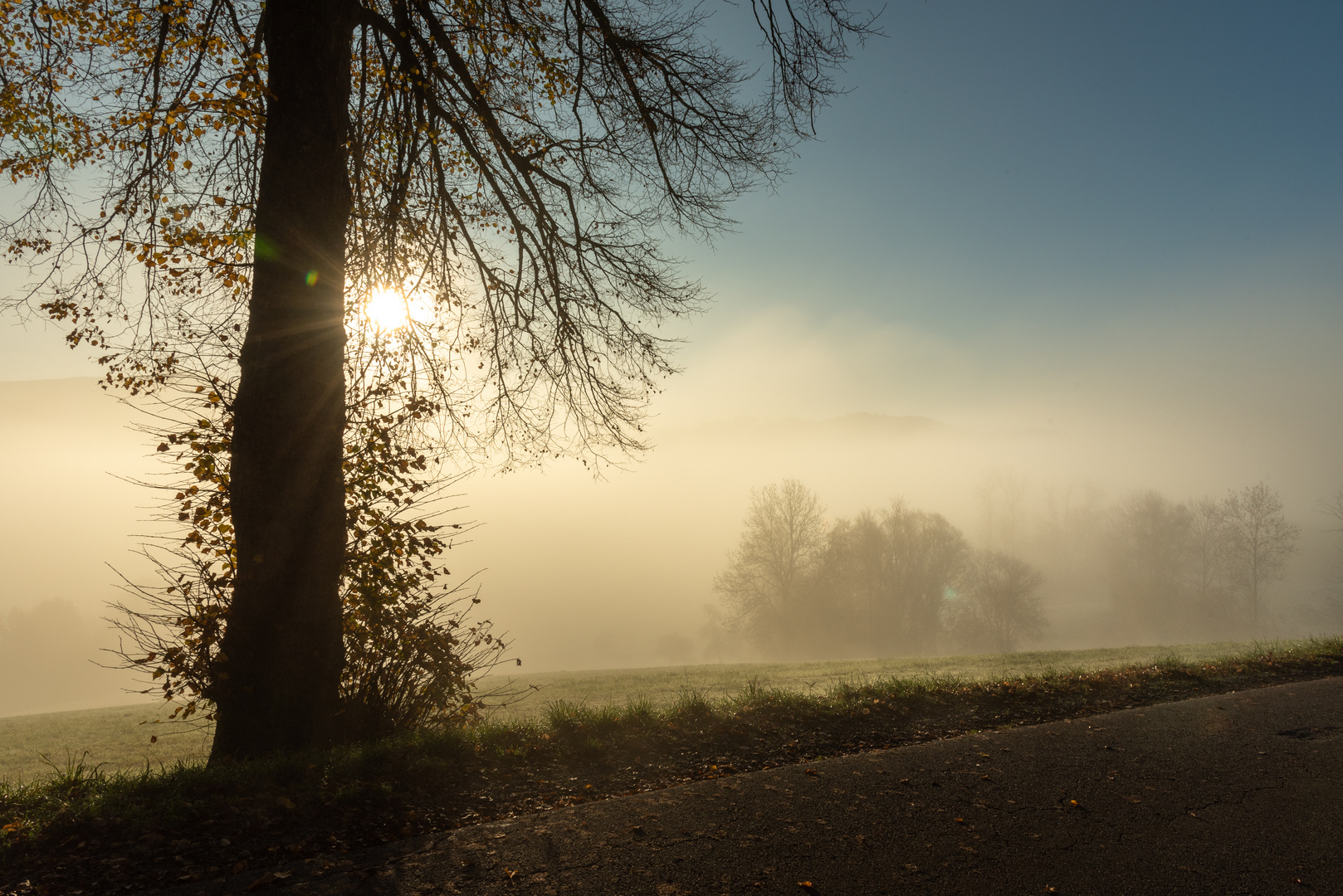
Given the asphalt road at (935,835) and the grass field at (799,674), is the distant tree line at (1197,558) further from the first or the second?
the asphalt road at (935,835)

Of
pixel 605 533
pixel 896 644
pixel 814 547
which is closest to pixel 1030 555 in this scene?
pixel 896 644

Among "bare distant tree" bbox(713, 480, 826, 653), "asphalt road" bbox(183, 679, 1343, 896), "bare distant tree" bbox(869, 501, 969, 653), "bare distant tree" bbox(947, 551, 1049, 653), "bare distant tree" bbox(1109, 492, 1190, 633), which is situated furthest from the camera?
"bare distant tree" bbox(1109, 492, 1190, 633)

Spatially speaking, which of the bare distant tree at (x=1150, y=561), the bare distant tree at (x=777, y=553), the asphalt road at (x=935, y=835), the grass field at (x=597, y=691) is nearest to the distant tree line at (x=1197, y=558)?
the bare distant tree at (x=1150, y=561)

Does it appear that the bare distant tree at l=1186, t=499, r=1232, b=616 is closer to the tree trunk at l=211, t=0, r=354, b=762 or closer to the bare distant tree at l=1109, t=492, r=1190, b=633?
the bare distant tree at l=1109, t=492, r=1190, b=633

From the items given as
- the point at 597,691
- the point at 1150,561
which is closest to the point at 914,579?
the point at 1150,561

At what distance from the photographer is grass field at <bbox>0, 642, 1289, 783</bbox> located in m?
10.7

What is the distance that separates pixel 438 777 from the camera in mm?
4328

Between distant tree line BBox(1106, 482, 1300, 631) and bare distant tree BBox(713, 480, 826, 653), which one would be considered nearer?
bare distant tree BBox(713, 480, 826, 653)

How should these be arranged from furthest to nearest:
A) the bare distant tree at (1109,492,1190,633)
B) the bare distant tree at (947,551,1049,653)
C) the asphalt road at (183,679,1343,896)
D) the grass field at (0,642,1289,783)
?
1. the bare distant tree at (1109,492,1190,633)
2. the bare distant tree at (947,551,1049,653)
3. the grass field at (0,642,1289,783)
4. the asphalt road at (183,679,1343,896)

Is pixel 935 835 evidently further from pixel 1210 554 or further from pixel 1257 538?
pixel 1210 554

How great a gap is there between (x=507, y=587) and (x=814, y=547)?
73.7 m

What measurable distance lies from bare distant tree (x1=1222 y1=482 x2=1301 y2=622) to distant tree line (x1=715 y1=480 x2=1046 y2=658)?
1532 centimetres

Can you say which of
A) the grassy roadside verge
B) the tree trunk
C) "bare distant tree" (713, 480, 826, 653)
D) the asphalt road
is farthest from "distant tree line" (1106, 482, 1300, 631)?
the tree trunk

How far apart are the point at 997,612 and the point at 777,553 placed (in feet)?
65.2
